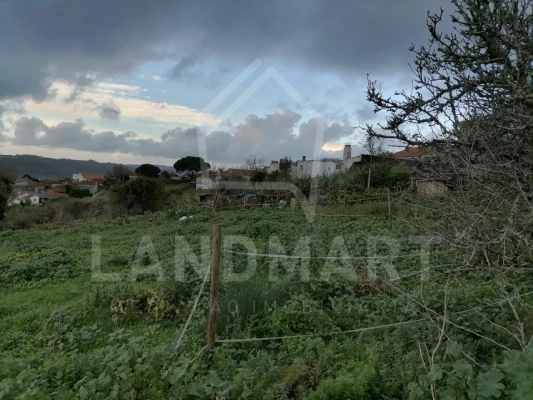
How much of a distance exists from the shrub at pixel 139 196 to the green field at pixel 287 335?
44.7 ft

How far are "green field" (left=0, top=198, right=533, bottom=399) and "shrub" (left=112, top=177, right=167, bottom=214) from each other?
13.6 metres

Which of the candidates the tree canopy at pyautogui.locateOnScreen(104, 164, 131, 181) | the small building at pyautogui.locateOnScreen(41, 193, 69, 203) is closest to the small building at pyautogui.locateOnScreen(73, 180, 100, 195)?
the small building at pyautogui.locateOnScreen(41, 193, 69, 203)

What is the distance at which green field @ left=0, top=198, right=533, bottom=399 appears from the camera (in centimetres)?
218

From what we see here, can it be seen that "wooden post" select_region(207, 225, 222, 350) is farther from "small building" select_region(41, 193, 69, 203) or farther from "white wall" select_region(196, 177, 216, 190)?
"small building" select_region(41, 193, 69, 203)

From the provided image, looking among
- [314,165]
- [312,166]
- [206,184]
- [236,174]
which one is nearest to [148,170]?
[206,184]

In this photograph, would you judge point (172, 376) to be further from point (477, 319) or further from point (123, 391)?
point (477, 319)

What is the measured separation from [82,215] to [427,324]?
21.9 metres

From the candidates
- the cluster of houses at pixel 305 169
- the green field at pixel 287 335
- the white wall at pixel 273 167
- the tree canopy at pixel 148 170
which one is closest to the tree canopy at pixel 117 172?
the tree canopy at pixel 148 170

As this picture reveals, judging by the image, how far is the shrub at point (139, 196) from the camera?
19766mm

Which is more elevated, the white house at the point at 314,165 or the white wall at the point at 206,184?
the white house at the point at 314,165

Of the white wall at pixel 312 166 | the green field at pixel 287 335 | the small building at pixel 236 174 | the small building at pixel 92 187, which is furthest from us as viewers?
the small building at pixel 92 187

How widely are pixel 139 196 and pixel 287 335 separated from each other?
18268mm

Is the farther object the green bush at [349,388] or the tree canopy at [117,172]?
the tree canopy at [117,172]

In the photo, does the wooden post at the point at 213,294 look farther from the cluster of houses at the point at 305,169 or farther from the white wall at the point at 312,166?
the white wall at the point at 312,166
